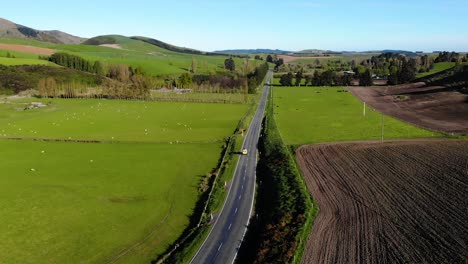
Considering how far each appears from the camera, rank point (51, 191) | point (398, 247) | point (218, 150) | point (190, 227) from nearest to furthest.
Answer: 1. point (398, 247)
2. point (190, 227)
3. point (51, 191)
4. point (218, 150)

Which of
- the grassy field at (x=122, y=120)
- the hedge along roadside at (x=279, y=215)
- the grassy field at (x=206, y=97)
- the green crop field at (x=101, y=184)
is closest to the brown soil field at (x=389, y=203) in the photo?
the hedge along roadside at (x=279, y=215)

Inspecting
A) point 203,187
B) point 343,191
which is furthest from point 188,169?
point 343,191

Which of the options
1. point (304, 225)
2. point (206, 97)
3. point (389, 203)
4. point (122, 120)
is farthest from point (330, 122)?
point (206, 97)

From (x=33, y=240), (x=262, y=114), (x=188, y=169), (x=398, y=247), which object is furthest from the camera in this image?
(x=262, y=114)

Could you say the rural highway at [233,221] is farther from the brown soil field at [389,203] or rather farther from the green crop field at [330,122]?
the green crop field at [330,122]

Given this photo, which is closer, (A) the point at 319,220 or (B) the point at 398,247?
(B) the point at 398,247

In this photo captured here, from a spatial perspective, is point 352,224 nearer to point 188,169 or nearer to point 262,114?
point 188,169

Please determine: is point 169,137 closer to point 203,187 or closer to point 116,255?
point 203,187
